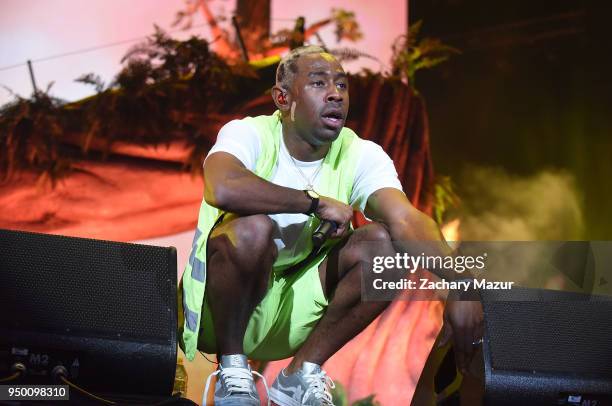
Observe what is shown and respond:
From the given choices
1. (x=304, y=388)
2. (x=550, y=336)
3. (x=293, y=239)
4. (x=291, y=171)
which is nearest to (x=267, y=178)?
(x=291, y=171)

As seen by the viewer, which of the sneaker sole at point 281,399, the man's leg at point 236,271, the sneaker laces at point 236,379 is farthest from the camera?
the sneaker sole at point 281,399

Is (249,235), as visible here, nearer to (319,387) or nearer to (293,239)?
(293,239)

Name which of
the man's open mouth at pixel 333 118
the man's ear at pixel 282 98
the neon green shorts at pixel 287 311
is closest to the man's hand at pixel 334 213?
the neon green shorts at pixel 287 311

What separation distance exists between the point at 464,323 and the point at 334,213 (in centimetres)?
42

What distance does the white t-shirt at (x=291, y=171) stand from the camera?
212cm

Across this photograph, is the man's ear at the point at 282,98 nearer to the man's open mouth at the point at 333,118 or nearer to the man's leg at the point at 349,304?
the man's open mouth at the point at 333,118

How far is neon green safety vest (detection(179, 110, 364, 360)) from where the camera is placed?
2.02 m

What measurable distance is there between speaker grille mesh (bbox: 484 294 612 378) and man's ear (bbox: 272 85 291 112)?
0.83 metres

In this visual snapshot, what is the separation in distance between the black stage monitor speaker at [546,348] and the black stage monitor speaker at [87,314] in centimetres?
80

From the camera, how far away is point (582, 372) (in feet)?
6.35

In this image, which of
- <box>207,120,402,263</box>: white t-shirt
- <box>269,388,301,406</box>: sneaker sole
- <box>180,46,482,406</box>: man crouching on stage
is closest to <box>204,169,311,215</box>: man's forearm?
<box>180,46,482,406</box>: man crouching on stage

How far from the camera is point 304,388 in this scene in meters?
2.00

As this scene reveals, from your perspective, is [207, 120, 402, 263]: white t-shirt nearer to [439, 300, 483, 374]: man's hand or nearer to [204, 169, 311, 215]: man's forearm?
[204, 169, 311, 215]: man's forearm

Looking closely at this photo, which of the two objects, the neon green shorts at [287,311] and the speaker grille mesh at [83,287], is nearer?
the speaker grille mesh at [83,287]
